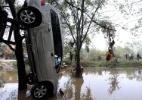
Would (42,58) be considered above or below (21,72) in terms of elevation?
above

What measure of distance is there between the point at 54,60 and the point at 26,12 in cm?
201

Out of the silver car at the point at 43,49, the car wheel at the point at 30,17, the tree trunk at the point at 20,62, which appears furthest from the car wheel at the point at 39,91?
the tree trunk at the point at 20,62

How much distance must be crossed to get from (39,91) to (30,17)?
2.69 m

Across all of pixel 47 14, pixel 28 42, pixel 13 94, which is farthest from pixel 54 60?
pixel 13 94

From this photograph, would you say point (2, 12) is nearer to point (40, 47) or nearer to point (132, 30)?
point (40, 47)

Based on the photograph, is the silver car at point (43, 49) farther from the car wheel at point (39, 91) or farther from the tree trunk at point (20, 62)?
the tree trunk at point (20, 62)

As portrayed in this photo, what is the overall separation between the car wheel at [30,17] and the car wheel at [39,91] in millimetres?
2206

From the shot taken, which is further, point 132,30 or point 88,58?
point 88,58

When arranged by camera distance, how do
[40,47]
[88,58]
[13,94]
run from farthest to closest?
[88,58] < [13,94] < [40,47]

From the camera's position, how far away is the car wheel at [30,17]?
7.16 meters

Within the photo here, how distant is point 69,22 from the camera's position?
63.8 ft

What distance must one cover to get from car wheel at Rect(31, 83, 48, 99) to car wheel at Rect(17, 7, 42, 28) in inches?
86.9

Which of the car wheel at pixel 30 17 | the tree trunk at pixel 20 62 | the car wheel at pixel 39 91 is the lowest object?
the car wheel at pixel 39 91

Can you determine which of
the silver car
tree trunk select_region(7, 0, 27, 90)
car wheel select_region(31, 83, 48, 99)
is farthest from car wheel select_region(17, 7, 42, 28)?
tree trunk select_region(7, 0, 27, 90)
